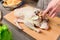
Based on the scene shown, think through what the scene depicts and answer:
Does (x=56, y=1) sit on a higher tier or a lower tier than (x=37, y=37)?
higher

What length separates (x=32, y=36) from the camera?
78 centimetres

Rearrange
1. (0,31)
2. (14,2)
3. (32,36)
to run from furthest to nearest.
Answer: (14,2) → (32,36) → (0,31)

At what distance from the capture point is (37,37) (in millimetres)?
767

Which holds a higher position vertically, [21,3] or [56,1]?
[56,1]

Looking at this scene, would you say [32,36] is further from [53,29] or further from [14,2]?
[14,2]

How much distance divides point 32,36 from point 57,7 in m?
0.21

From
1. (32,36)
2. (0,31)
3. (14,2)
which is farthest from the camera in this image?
(14,2)

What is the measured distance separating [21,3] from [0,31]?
381mm

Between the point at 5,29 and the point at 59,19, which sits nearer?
the point at 5,29

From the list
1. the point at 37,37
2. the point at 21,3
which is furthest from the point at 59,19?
the point at 21,3

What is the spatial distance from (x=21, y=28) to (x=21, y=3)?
0.25 m

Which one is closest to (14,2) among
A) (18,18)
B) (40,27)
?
(18,18)

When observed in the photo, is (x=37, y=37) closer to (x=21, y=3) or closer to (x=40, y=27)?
(x=40, y=27)

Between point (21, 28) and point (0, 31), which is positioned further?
point (21, 28)
